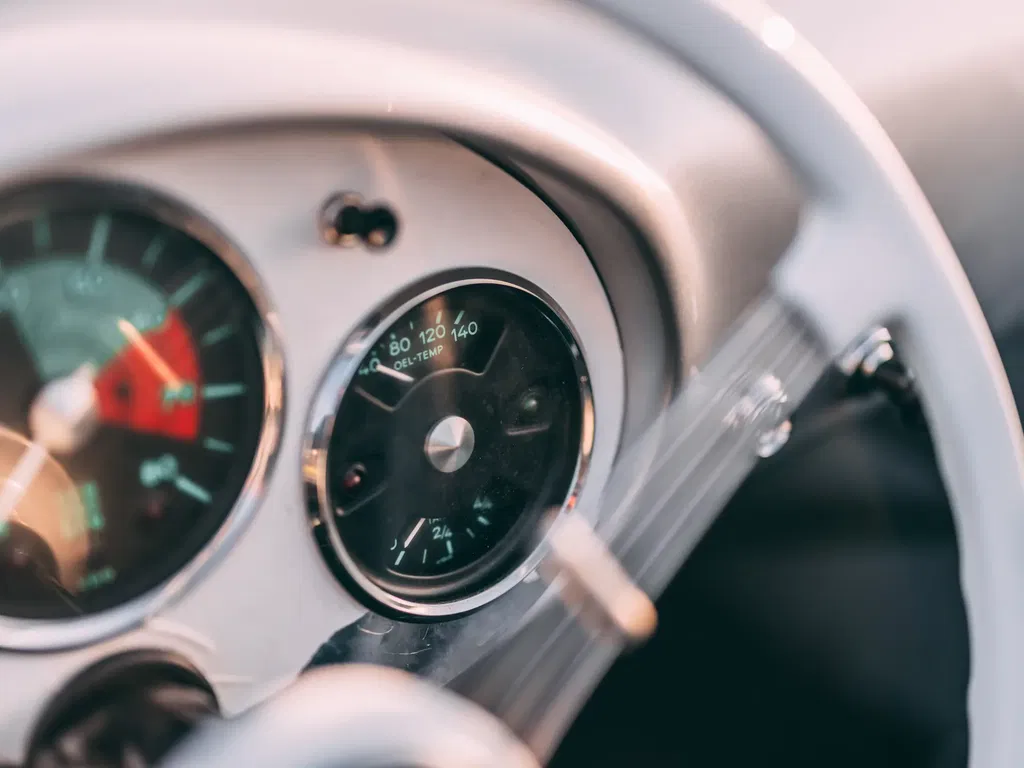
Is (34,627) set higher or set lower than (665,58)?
lower

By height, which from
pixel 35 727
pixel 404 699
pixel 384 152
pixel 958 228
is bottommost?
pixel 35 727

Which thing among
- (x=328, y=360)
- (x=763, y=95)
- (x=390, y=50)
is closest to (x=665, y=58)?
(x=763, y=95)

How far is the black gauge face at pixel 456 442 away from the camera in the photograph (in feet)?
2.32

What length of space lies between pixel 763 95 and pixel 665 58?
71mm

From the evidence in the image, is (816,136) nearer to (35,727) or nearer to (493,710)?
(493,710)

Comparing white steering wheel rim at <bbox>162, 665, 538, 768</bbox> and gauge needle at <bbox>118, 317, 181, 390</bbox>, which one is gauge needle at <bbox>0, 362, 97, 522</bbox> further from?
white steering wheel rim at <bbox>162, 665, 538, 768</bbox>

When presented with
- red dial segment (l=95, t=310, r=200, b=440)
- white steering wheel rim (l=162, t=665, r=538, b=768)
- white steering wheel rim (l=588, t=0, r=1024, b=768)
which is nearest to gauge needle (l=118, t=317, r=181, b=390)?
red dial segment (l=95, t=310, r=200, b=440)

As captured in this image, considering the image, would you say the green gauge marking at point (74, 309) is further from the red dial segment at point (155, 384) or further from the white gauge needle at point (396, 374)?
the white gauge needle at point (396, 374)

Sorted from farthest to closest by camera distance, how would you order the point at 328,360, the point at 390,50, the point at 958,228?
the point at 958,228
the point at 328,360
the point at 390,50

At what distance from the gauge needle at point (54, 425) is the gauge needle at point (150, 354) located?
0.03m

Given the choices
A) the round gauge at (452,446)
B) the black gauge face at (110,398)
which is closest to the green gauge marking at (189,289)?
the black gauge face at (110,398)

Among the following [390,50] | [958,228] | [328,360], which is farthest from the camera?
[958,228]

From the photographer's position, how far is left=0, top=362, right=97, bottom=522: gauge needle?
57 centimetres

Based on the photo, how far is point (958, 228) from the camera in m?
0.86
